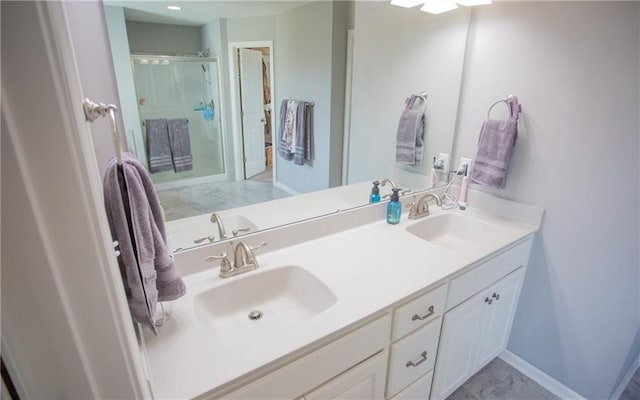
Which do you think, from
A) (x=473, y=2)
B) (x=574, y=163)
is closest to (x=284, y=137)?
(x=473, y=2)

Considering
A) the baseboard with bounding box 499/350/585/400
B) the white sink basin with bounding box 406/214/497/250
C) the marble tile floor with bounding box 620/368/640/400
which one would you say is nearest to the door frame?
the white sink basin with bounding box 406/214/497/250

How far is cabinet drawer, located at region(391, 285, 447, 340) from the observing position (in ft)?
3.75

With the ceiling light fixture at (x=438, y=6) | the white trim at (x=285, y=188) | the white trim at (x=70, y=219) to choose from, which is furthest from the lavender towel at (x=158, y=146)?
the ceiling light fixture at (x=438, y=6)

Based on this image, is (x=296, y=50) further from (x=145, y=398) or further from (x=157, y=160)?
(x=145, y=398)

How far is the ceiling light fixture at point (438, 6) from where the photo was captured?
1.69m

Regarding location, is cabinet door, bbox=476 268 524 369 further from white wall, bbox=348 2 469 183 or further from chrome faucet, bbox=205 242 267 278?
chrome faucet, bbox=205 242 267 278

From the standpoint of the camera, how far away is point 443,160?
197 cm

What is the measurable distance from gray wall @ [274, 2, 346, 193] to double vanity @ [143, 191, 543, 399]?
0.82ft

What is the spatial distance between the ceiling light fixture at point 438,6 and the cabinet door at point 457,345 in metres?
1.49

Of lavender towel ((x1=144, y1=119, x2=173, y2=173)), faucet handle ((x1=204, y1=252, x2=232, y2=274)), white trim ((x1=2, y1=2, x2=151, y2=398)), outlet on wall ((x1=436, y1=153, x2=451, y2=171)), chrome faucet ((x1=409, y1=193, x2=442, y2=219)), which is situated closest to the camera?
white trim ((x1=2, y1=2, x2=151, y2=398))

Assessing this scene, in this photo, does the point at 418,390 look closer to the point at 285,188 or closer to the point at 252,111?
the point at 285,188

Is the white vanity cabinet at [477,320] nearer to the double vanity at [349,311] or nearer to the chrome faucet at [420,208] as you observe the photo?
the double vanity at [349,311]

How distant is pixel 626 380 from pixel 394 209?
160 centimetres

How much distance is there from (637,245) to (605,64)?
0.77 meters
